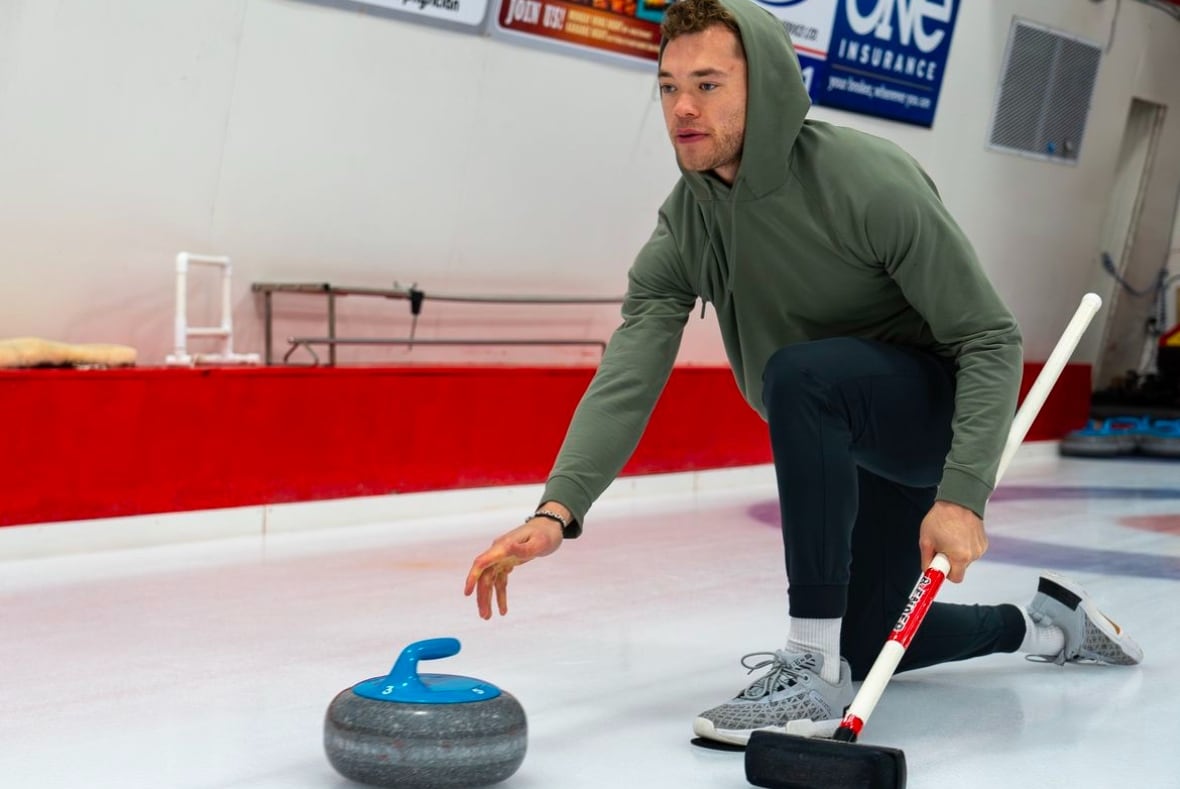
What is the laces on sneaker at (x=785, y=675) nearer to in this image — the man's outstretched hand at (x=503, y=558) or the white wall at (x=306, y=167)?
the man's outstretched hand at (x=503, y=558)

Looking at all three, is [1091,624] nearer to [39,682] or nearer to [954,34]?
[39,682]

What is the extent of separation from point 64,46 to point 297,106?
820mm

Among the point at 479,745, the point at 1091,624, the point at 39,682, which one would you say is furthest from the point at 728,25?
the point at 39,682

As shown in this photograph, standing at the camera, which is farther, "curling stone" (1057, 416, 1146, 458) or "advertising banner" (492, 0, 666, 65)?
"curling stone" (1057, 416, 1146, 458)

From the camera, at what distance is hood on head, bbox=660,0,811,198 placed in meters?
2.03

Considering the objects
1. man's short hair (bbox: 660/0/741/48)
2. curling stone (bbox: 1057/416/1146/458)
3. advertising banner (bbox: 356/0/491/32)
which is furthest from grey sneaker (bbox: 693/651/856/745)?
curling stone (bbox: 1057/416/1146/458)

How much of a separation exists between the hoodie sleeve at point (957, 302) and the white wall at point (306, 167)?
9.78ft

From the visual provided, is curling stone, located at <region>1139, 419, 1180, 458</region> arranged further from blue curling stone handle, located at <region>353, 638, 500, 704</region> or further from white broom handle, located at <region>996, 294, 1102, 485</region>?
blue curling stone handle, located at <region>353, 638, 500, 704</region>

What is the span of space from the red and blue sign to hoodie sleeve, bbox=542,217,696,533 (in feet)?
13.7

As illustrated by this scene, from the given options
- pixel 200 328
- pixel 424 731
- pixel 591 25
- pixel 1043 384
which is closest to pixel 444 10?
pixel 591 25

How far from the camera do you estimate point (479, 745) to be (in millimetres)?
1819

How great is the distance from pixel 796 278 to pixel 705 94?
335 millimetres

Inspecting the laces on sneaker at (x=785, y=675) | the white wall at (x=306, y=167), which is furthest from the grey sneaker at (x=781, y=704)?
the white wall at (x=306, y=167)

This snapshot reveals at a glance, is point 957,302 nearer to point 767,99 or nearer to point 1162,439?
point 767,99
